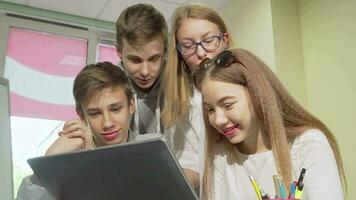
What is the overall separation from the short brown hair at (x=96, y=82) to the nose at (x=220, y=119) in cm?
41

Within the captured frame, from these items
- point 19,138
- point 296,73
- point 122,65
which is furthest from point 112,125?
point 19,138

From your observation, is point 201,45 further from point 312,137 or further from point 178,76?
point 312,137

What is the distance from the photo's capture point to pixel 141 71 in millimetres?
1269

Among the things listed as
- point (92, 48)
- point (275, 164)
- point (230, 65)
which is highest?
point (92, 48)

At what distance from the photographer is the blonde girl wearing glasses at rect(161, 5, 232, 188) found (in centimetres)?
→ 121

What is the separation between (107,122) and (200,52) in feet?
1.23

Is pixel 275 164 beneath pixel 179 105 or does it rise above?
beneath

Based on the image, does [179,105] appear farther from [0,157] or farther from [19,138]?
[19,138]

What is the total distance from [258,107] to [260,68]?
10cm

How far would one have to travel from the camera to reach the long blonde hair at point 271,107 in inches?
34.8

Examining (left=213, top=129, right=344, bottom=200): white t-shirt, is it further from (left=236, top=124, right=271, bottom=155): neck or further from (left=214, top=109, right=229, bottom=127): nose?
(left=214, top=109, right=229, bottom=127): nose

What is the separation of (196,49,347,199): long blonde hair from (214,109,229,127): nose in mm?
81

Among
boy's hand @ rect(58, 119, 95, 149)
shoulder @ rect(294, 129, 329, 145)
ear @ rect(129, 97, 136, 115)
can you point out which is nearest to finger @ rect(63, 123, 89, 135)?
boy's hand @ rect(58, 119, 95, 149)

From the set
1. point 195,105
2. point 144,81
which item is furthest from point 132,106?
point 195,105
